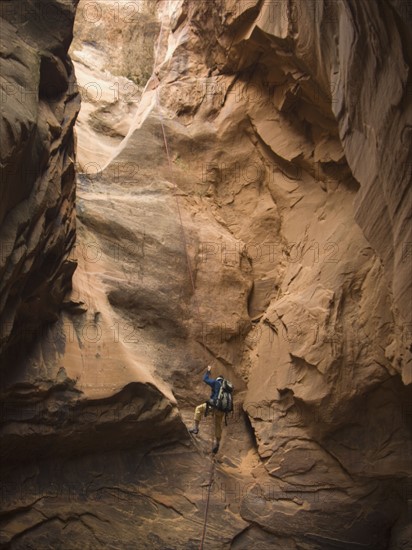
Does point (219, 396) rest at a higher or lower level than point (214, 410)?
higher

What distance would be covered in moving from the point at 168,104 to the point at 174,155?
4.16 feet

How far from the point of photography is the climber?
11.8m

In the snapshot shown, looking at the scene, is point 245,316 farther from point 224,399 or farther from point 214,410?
point 224,399

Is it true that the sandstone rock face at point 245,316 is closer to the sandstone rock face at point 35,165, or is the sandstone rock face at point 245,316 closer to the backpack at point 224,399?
the backpack at point 224,399

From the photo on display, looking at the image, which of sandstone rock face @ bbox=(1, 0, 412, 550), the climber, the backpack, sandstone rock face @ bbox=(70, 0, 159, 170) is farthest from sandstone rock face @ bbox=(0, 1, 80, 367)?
sandstone rock face @ bbox=(70, 0, 159, 170)

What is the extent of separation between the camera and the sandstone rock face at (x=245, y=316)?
1054cm

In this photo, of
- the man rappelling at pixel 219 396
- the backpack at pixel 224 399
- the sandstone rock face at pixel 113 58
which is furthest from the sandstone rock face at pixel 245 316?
the sandstone rock face at pixel 113 58

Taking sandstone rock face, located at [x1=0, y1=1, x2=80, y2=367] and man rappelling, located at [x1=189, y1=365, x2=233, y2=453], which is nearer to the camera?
sandstone rock face, located at [x1=0, y1=1, x2=80, y2=367]

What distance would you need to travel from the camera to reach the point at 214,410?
12477 mm

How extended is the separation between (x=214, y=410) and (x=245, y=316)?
220 cm

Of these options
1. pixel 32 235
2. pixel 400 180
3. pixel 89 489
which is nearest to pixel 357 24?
pixel 400 180

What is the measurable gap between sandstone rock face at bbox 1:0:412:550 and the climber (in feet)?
1.20

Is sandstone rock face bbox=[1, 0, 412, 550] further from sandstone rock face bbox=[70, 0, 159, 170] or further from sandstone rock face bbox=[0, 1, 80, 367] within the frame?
sandstone rock face bbox=[70, 0, 159, 170]

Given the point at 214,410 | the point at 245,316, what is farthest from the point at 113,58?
the point at 214,410
